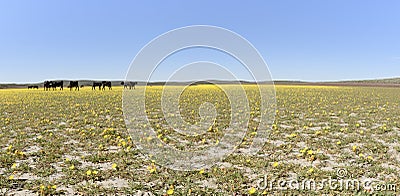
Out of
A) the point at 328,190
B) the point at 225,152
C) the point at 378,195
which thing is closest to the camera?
the point at 378,195

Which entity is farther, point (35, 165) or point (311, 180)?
point (35, 165)

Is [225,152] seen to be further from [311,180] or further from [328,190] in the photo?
[328,190]

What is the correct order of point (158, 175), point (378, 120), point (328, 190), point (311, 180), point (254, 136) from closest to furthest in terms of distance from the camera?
point (328, 190)
point (311, 180)
point (158, 175)
point (254, 136)
point (378, 120)

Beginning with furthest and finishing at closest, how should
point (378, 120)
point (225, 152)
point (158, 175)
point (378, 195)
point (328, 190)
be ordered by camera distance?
1. point (378, 120)
2. point (225, 152)
3. point (158, 175)
4. point (328, 190)
5. point (378, 195)

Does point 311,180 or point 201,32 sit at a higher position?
point 201,32

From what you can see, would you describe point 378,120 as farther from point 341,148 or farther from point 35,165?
point 35,165

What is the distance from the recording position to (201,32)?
25.1 ft

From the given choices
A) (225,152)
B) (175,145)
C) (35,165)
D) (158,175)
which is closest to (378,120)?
(225,152)

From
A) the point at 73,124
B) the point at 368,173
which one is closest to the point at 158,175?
the point at 368,173

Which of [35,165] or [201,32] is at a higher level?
[201,32]

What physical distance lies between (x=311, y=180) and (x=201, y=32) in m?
4.86

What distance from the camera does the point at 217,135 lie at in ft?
29.7

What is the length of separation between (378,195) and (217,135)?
5381mm

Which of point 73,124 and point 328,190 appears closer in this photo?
point 328,190
